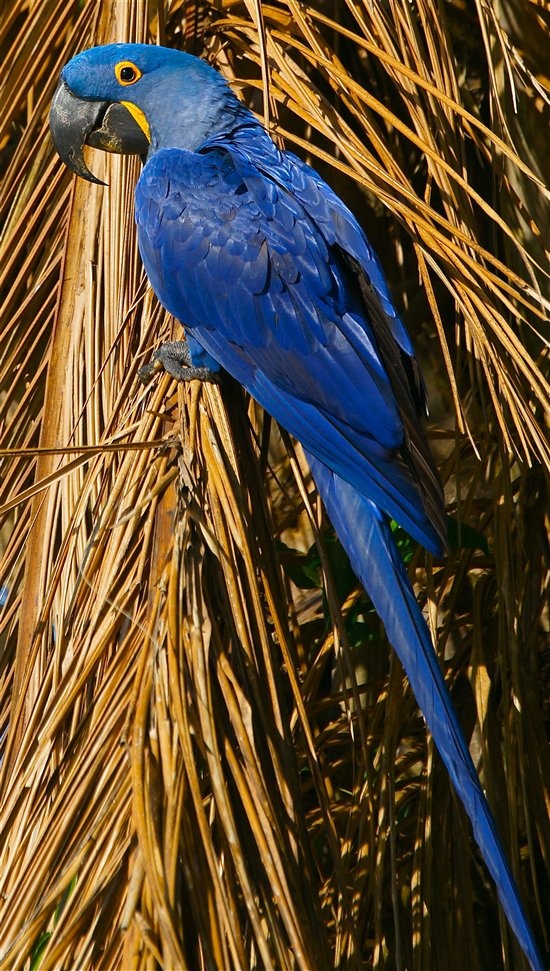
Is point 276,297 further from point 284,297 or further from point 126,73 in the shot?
point 126,73

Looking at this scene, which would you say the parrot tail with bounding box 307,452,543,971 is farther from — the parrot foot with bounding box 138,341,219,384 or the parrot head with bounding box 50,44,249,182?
the parrot head with bounding box 50,44,249,182

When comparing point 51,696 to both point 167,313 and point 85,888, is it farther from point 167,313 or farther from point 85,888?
point 167,313

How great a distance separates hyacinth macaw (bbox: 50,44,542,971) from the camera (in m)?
1.38

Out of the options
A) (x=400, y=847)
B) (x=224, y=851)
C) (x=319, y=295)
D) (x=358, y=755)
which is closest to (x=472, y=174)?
(x=319, y=295)

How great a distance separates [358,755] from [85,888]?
92cm

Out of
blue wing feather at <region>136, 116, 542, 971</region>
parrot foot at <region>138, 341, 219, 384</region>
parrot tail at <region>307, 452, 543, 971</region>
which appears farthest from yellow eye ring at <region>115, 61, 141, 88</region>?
parrot tail at <region>307, 452, 543, 971</region>

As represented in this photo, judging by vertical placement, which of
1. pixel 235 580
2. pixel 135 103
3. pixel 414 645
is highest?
pixel 135 103

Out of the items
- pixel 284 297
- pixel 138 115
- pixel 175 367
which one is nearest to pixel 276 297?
pixel 284 297

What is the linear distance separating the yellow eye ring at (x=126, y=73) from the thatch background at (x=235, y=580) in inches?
2.0

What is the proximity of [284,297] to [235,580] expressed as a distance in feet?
1.88

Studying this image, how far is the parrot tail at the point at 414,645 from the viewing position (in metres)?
1.08

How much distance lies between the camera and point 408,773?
6.70 ft

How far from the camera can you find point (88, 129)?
5.22 feet

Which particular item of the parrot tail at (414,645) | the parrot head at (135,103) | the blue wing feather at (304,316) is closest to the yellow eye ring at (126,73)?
the parrot head at (135,103)
